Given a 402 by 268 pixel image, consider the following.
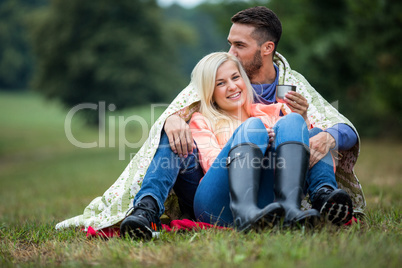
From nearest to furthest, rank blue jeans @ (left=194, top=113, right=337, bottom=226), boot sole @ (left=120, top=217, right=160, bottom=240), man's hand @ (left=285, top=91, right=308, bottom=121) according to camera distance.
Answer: boot sole @ (left=120, top=217, right=160, bottom=240)
blue jeans @ (left=194, top=113, right=337, bottom=226)
man's hand @ (left=285, top=91, right=308, bottom=121)

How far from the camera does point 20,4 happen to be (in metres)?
43.6

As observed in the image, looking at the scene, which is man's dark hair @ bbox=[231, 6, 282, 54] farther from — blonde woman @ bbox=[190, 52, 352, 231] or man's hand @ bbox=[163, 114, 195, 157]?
man's hand @ bbox=[163, 114, 195, 157]

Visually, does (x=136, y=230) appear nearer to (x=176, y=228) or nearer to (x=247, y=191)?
(x=176, y=228)

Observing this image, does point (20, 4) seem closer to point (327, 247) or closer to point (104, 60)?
point (104, 60)

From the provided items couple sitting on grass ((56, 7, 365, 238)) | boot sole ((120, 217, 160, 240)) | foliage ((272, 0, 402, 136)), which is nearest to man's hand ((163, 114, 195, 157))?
couple sitting on grass ((56, 7, 365, 238))

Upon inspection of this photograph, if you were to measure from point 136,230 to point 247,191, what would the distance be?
2.28 ft

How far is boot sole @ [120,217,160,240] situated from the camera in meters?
2.66

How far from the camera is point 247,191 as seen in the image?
2.57m

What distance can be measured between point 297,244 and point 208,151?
3.45 feet

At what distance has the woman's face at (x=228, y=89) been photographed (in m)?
3.40

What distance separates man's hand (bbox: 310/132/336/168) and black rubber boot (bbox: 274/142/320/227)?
0.80ft

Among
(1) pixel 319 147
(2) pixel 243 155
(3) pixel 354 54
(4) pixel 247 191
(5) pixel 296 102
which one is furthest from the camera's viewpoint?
(3) pixel 354 54

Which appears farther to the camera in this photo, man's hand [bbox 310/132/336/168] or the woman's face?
the woman's face

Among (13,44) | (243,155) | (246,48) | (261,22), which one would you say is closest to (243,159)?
(243,155)
